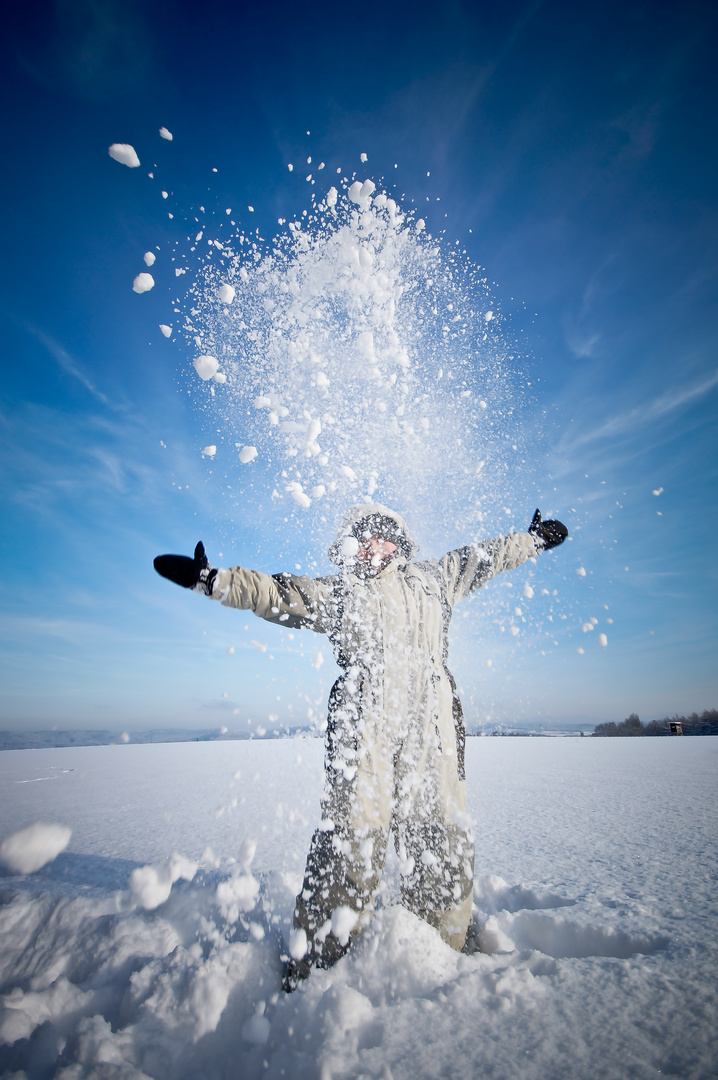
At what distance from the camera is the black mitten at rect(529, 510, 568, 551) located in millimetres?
2512

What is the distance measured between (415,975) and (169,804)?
444cm

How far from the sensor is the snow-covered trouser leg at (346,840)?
1522 millimetres

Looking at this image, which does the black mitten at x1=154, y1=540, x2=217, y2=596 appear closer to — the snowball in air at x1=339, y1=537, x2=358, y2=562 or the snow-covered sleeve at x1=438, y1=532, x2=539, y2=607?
the snowball in air at x1=339, y1=537, x2=358, y2=562

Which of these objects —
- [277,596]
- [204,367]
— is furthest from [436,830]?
[204,367]

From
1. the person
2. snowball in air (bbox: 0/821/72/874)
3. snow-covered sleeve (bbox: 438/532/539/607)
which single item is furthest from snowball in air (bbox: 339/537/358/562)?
snowball in air (bbox: 0/821/72/874)

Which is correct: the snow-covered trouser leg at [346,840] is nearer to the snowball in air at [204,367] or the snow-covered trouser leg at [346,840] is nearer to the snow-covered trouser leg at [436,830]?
the snow-covered trouser leg at [436,830]

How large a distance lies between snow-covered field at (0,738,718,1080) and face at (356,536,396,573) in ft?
4.67

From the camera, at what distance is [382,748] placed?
175 centimetres

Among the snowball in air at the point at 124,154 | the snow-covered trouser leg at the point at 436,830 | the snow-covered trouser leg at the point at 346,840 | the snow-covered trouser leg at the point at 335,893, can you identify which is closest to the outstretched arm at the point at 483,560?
the snow-covered trouser leg at the point at 436,830

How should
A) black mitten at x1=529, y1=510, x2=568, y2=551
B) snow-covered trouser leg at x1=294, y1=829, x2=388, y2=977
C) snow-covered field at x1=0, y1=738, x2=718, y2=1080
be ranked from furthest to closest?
1. black mitten at x1=529, y1=510, x2=568, y2=551
2. snow-covered trouser leg at x1=294, y1=829, x2=388, y2=977
3. snow-covered field at x1=0, y1=738, x2=718, y2=1080

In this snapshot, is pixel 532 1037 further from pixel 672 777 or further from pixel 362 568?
pixel 672 777

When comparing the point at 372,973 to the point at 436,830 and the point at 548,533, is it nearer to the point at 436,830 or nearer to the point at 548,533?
the point at 436,830

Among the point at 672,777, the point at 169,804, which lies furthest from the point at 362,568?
the point at 672,777

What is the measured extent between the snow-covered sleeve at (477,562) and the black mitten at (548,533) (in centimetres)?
17
